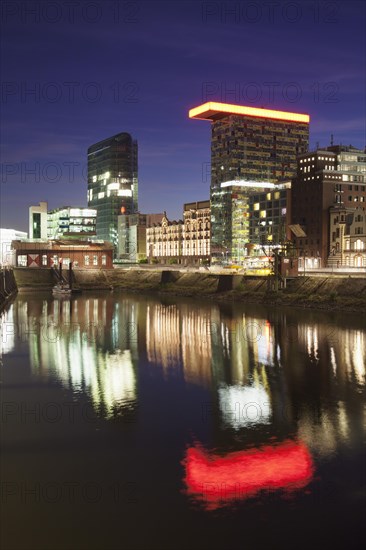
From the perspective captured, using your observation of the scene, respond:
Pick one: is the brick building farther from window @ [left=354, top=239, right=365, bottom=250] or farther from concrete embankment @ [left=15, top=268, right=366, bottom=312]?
window @ [left=354, top=239, right=365, bottom=250]

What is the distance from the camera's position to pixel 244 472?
62.3 ft

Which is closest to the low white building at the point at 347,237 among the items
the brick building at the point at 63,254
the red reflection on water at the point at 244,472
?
the brick building at the point at 63,254

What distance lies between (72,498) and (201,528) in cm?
426

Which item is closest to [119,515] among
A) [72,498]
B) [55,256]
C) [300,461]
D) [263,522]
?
[72,498]

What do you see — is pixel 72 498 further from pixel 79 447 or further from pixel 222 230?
pixel 222 230

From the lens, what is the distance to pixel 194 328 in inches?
2226

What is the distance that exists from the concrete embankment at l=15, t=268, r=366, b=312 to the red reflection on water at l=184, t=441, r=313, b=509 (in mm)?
Answer: 48557

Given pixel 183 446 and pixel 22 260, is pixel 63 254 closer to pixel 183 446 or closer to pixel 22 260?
pixel 22 260

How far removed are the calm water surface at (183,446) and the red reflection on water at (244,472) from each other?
0.07 meters

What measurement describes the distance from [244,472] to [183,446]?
331cm

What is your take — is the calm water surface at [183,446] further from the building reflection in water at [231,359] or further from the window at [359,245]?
the window at [359,245]

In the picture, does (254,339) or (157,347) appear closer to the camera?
(157,347)

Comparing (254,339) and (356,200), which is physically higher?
(356,200)

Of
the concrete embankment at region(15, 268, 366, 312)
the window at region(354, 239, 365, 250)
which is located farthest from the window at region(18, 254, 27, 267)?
the window at region(354, 239, 365, 250)
